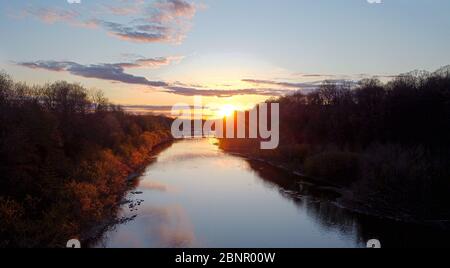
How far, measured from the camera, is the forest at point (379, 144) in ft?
55.9

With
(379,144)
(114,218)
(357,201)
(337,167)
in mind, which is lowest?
(114,218)

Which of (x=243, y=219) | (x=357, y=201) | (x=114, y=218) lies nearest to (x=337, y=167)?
(x=357, y=201)

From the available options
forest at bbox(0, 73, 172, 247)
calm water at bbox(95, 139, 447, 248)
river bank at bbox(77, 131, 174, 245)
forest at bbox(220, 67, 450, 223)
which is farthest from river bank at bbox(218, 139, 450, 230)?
forest at bbox(0, 73, 172, 247)

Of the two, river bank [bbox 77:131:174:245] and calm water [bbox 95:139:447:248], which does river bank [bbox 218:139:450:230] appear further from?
river bank [bbox 77:131:174:245]

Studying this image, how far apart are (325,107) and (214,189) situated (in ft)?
53.5

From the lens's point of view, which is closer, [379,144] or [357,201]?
[357,201]

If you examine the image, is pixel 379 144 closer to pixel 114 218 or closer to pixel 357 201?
pixel 357 201

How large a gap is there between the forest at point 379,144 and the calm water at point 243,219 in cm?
157

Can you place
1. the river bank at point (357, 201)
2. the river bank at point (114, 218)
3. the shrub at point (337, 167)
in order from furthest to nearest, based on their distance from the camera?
the shrub at point (337, 167) → the river bank at point (357, 201) → the river bank at point (114, 218)

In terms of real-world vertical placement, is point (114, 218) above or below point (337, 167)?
below

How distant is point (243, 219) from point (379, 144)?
10.1m

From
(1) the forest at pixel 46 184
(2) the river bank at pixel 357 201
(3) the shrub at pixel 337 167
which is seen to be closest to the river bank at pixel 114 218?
(1) the forest at pixel 46 184

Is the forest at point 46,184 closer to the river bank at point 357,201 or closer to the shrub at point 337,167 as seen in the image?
the river bank at point 357,201

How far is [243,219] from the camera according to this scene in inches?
620
